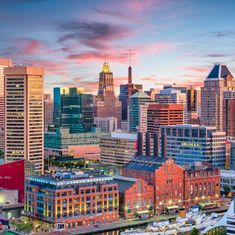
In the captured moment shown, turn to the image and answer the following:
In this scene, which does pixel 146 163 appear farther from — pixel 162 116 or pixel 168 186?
pixel 162 116

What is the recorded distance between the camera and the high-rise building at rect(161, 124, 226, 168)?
307 feet

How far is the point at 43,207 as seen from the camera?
58844mm

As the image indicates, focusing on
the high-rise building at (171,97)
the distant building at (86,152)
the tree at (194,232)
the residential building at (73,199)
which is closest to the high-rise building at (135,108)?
the high-rise building at (171,97)

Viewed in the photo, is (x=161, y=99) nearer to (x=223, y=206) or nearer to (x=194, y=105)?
(x=194, y=105)

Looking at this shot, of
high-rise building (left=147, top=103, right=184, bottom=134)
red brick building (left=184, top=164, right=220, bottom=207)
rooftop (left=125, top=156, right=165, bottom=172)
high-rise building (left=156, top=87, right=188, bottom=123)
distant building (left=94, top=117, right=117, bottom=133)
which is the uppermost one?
high-rise building (left=156, top=87, right=188, bottom=123)

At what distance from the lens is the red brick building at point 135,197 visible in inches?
2452

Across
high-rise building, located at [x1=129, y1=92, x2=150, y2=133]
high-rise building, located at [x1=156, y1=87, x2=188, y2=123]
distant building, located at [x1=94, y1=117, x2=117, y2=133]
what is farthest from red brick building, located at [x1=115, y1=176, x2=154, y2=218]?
distant building, located at [x1=94, y1=117, x2=117, y2=133]

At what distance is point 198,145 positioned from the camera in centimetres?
9431

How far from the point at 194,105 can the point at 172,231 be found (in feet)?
448

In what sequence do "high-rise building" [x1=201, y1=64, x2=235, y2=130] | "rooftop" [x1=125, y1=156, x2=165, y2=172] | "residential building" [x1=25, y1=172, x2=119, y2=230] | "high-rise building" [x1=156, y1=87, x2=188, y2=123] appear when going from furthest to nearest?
"high-rise building" [x1=156, y1=87, x2=188, y2=123], "high-rise building" [x1=201, y1=64, x2=235, y2=130], "rooftop" [x1=125, y1=156, x2=165, y2=172], "residential building" [x1=25, y1=172, x2=119, y2=230]

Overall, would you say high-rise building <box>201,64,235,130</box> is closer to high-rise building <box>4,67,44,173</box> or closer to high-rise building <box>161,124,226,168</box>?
high-rise building <box>161,124,226,168</box>

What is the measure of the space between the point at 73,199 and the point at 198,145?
131 ft

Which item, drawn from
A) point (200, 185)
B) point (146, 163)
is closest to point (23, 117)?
point (146, 163)

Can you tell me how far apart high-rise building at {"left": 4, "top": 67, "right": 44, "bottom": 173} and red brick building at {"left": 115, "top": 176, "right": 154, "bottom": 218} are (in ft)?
94.4
